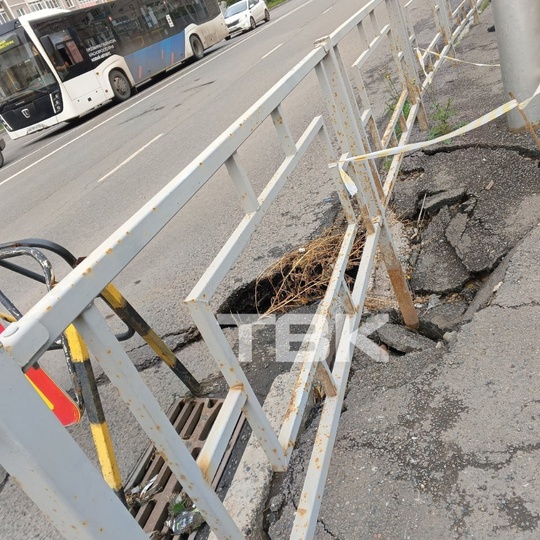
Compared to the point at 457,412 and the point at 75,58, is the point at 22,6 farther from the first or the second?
the point at 457,412

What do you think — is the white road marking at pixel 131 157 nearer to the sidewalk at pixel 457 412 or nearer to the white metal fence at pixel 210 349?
the sidewalk at pixel 457 412

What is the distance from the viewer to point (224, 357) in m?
1.39

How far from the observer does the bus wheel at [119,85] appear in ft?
47.5

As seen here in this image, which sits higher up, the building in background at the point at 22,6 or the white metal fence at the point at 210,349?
the building in background at the point at 22,6

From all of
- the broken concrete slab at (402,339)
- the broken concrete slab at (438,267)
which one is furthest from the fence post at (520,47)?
the broken concrete slab at (402,339)

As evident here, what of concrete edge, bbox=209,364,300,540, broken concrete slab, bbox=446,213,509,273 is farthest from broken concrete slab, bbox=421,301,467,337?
concrete edge, bbox=209,364,300,540

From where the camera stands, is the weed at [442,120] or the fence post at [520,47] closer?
the fence post at [520,47]

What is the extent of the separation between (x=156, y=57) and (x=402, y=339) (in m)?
15.6

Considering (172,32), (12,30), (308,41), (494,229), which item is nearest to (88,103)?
(12,30)

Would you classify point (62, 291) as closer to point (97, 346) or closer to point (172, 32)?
point (97, 346)

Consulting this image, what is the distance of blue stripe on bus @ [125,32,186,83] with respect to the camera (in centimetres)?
1528

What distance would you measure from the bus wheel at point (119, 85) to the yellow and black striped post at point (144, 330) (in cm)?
1343

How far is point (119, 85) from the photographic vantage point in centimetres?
1477

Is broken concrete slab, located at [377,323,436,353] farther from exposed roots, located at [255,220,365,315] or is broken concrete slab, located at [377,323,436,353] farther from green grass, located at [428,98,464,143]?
green grass, located at [428,98,464,143]
